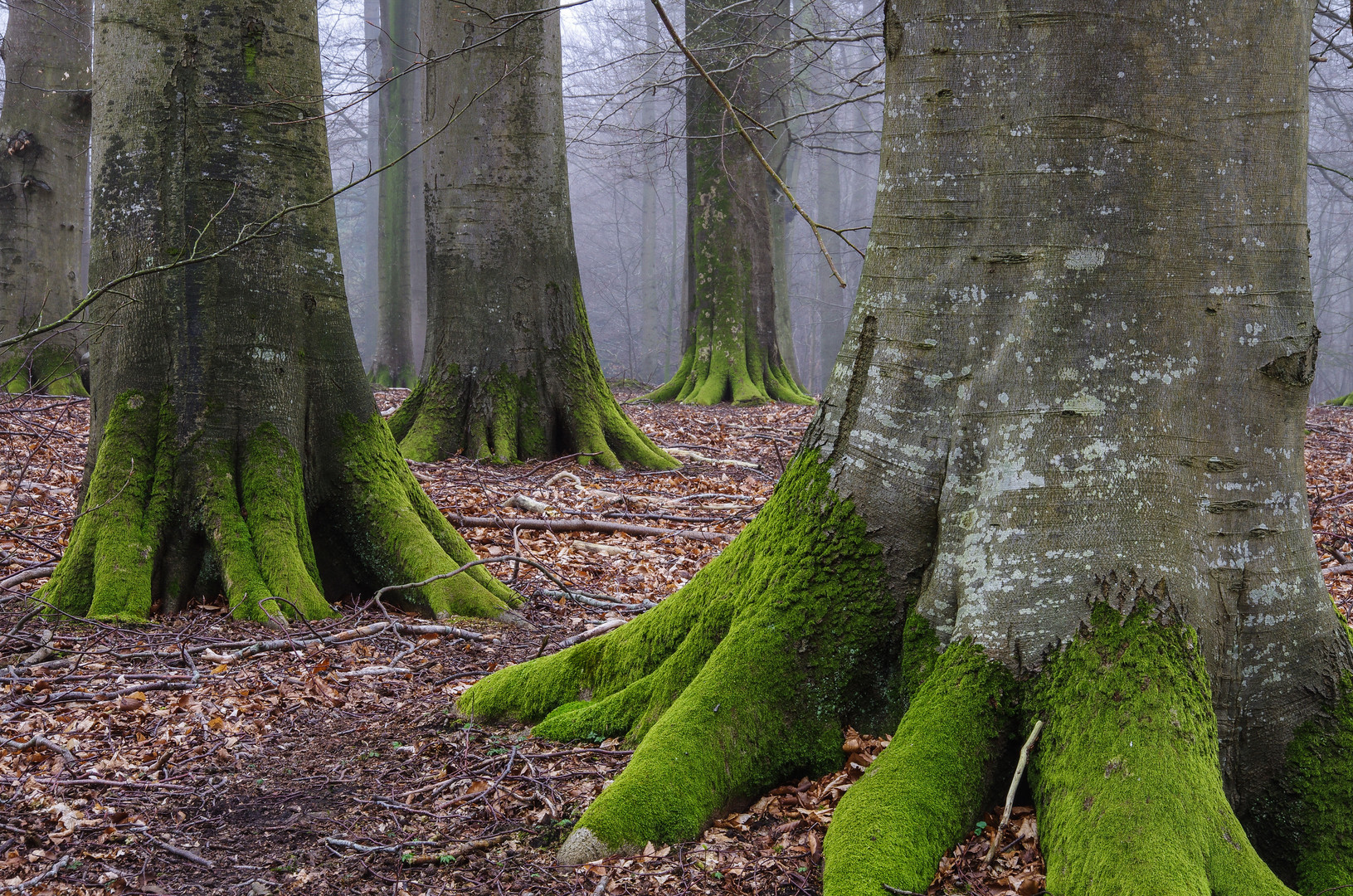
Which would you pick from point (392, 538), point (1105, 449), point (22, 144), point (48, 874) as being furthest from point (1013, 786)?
point (22, 144)

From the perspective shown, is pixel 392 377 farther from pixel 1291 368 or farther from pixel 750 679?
pixel 1291 368

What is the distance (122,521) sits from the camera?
4266mm

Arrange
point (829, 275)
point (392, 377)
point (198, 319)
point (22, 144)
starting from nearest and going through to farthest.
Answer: point (198, 319), point (22, 144), point (392, 377), point (829, 275)

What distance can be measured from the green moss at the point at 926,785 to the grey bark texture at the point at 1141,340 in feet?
0.36

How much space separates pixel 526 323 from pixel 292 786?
5435 mm

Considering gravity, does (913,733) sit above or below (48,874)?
above

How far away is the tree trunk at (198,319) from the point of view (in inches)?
171

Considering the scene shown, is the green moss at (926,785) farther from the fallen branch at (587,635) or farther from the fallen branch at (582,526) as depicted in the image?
the fallen branch at (582,526)

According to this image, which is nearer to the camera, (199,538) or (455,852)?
(455,852)

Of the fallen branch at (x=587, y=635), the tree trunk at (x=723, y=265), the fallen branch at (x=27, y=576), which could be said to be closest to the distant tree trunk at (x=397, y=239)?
the tree trunk at (x=723, y=265)

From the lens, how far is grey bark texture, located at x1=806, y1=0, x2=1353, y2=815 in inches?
94.3

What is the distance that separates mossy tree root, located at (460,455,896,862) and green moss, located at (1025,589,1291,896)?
0.57 metres

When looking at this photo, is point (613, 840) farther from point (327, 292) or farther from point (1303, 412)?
point (327, 292)

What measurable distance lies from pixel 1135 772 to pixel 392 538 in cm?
377
